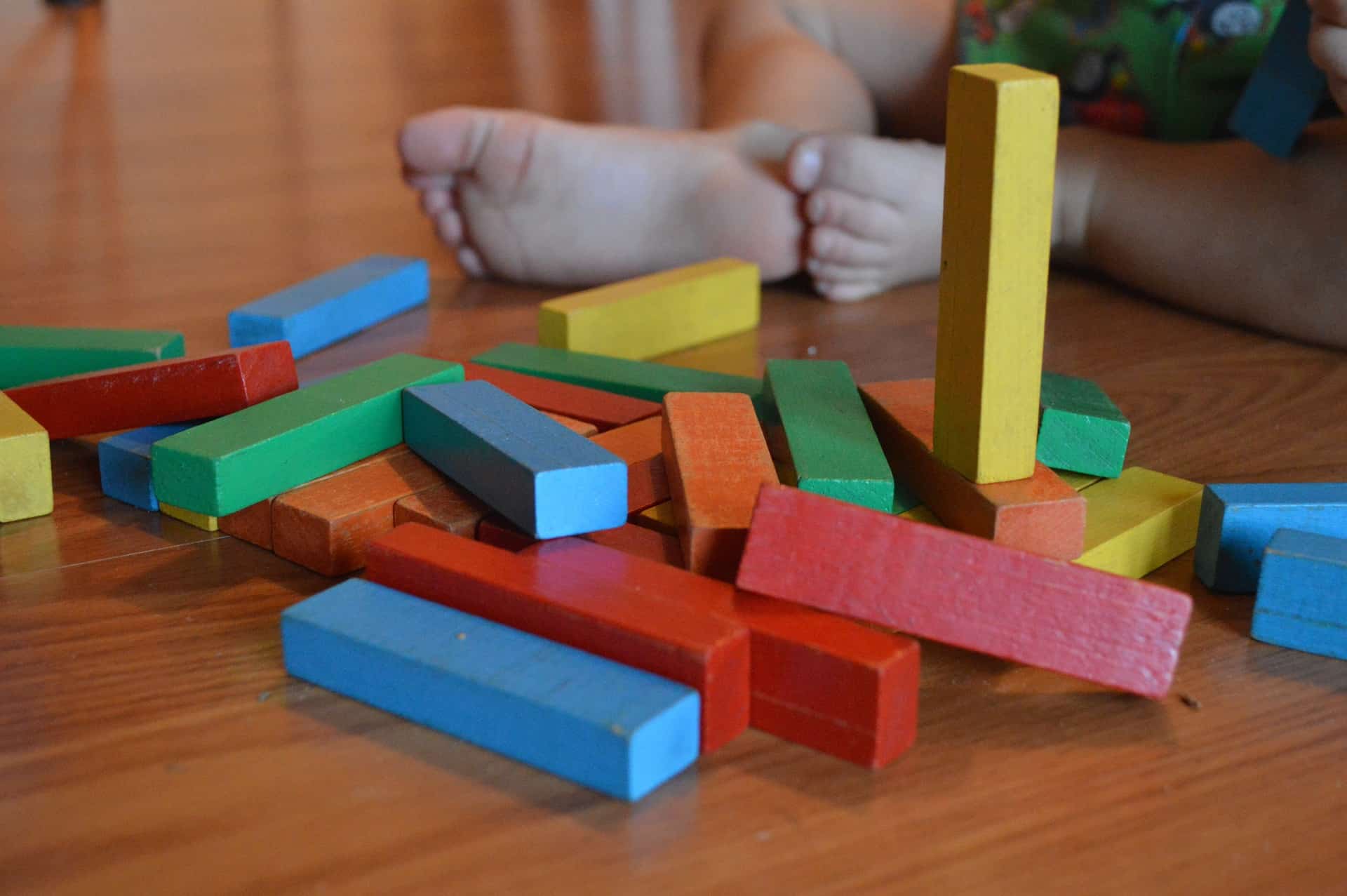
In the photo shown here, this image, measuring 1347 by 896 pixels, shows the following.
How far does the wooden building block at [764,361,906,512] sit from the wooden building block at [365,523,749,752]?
15 cm

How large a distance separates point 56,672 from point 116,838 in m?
0.17

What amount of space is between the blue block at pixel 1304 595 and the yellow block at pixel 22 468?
2.49 ft

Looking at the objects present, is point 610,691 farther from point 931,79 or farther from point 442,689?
point 931,79

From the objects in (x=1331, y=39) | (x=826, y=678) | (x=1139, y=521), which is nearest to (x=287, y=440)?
(x=826, y=678)

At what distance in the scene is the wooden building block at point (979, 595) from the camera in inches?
26.4

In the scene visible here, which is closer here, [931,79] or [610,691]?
[610,691]

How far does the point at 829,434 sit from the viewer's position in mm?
874

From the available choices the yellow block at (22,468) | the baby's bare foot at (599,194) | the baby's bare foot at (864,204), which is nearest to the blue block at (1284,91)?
the baby's bare foot at (864,204)

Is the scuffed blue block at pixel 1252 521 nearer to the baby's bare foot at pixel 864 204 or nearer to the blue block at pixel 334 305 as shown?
the baby's bare foot at pixel 864 204

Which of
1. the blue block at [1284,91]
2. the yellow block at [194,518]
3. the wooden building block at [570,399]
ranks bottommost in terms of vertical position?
the yellow block at [194,518]

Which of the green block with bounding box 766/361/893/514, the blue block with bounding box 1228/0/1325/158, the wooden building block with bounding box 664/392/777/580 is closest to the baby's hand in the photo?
the blue block with bounding box 1228/0/1325/158

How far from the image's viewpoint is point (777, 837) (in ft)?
1.99

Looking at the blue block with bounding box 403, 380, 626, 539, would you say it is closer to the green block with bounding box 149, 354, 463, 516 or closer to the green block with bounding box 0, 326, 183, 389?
the green block with bounding box 149, 354, 463, 516

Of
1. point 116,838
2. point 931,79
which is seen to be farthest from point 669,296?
point 116,838
